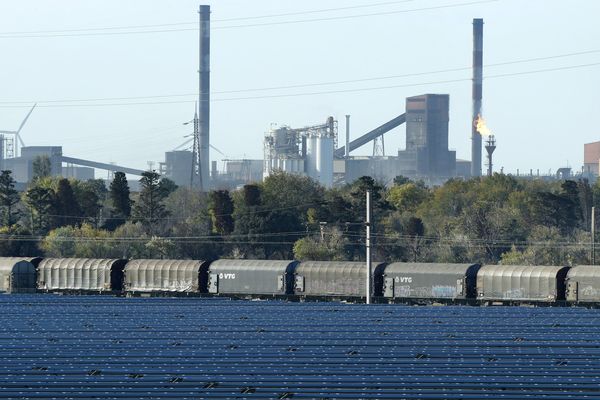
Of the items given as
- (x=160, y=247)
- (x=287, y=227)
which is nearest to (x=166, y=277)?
(x=160, y=247)

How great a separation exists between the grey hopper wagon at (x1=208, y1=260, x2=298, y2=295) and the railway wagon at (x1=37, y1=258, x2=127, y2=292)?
250 inches

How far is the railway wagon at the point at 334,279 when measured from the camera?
73562 millimetres

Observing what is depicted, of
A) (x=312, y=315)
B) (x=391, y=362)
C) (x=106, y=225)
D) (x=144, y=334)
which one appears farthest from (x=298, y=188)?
(x=391, y=362)

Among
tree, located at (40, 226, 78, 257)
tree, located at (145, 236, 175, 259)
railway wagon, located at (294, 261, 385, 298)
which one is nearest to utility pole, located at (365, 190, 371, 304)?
railway wagon, located at (294, 261, 385, 298)

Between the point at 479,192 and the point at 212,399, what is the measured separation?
11128cm

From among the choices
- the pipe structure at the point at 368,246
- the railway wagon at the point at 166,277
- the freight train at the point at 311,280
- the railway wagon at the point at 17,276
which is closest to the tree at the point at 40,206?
the freight train at the point at 311,280

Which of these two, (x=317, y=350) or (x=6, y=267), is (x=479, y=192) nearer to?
(x=6, y=267)

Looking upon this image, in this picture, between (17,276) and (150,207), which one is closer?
(17,276)

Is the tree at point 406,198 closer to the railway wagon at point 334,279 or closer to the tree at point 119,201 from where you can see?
the tree at point 119,201

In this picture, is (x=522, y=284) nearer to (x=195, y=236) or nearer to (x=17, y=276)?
(x=17, y=276)

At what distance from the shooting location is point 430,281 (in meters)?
71.8

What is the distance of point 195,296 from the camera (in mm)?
77875

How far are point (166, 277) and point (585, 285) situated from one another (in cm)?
2420

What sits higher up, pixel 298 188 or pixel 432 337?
pixel 298 188
